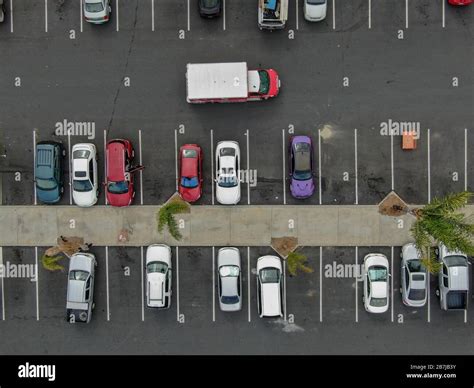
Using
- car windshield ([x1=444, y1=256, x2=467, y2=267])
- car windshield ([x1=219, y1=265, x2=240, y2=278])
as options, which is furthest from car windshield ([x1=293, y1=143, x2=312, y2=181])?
car windshield ([x1=444, y1=256, x2=467, y2=267])

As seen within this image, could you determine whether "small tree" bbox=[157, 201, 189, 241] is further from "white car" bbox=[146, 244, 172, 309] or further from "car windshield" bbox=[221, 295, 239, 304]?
"car windshield" bbox=[221, 295, 239, 304]

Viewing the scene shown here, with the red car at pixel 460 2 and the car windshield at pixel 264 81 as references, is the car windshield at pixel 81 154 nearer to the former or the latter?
the car windshield at pixel 264 81

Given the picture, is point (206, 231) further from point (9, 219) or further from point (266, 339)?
point (9, 219)

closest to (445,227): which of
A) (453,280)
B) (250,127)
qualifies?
(453,280)

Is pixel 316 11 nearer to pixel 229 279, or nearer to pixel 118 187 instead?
pixel 118 187
